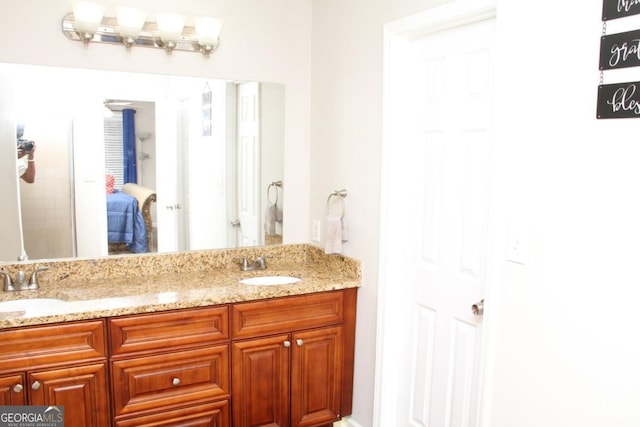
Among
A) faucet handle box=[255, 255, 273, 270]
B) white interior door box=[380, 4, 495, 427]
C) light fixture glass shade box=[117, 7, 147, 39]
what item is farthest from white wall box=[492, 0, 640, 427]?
light fixture glass shade box=[117, 7, 147, 39]

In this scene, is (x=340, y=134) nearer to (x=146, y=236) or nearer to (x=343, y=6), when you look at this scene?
(x=343, y=6)

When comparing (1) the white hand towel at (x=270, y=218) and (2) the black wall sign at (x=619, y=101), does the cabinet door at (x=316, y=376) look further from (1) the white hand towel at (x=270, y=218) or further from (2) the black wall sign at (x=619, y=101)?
(2) the black wall sign at (x=619, y=101)

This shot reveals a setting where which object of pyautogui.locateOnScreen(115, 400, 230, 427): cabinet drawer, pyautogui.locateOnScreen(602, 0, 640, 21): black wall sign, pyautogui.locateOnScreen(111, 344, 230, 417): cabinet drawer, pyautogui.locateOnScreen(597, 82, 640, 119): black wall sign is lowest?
pyautogui.locateOnScreen(115, 400, 230, 427): cabinet drawer

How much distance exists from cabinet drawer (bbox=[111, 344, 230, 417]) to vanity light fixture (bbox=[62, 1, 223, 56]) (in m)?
1.50

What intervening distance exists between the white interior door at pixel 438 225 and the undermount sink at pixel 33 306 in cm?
142

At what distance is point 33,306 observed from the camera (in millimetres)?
2240

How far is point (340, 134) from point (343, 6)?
0.64 m

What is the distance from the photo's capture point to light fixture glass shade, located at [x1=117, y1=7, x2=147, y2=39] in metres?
2.51

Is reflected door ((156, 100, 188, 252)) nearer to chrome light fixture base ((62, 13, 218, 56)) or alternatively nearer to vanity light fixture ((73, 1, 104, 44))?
chrome light fixture base ((62, 13, 218, 56))

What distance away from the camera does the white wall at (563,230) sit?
1.50m

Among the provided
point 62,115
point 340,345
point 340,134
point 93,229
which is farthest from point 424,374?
point 62,115

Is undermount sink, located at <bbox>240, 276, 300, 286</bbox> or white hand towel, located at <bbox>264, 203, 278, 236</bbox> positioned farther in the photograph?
white hand towel, located at <bbox>264, 203, 278, 236</bbox>

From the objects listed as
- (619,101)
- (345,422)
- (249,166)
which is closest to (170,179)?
(249,166)

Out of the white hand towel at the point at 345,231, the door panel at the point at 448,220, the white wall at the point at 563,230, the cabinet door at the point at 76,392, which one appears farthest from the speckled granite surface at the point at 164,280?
the white wall at the point at 563,230
